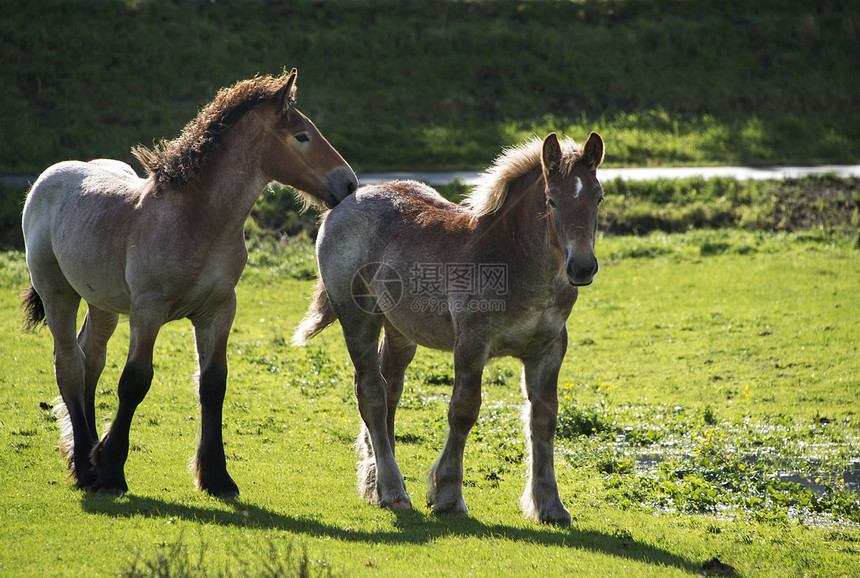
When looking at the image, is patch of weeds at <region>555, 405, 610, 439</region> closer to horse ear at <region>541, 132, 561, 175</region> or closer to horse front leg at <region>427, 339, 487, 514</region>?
horse front leg at <region>427, 339, 487, 514</region>

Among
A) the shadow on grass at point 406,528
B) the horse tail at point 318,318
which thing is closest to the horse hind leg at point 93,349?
the shadow on grass at point 406,528

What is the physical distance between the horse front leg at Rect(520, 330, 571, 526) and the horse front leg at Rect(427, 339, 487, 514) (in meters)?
0.50

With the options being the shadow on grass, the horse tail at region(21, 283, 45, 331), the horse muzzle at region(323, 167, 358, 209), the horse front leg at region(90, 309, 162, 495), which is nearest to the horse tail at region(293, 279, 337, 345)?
the horse muzzle at region(323, 167, 358, 209)

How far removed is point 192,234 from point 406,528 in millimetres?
2959

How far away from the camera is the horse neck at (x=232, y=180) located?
691 centimetres

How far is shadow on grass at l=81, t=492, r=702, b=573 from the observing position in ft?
19.9

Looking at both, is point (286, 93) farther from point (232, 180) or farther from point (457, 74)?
point (457, 74)

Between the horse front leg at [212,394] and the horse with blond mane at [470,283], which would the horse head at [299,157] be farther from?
the horse front leg at [212,394]

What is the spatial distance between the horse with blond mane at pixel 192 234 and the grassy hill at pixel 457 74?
16.4 meters

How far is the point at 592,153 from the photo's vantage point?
A: 6.16 m

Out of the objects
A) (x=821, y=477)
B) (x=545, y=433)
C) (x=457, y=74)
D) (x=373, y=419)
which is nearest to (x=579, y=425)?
(x=821, y=477)

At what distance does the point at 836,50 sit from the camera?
30562 millimetres

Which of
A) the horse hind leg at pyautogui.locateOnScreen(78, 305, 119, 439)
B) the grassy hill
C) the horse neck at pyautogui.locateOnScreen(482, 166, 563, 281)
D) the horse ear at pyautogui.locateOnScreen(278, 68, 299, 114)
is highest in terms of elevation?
the grassy hill

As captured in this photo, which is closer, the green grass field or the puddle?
the green grass field
